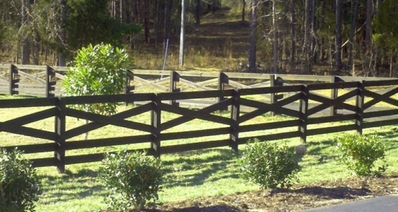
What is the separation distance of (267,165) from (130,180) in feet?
6.99

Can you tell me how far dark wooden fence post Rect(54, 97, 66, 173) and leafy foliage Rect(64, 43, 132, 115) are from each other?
336cm

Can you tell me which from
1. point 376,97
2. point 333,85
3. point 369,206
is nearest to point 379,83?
point 376,97

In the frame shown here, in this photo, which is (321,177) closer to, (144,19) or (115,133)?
(115,133)

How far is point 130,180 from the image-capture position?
24.3 feet

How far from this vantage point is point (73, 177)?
1147 cm

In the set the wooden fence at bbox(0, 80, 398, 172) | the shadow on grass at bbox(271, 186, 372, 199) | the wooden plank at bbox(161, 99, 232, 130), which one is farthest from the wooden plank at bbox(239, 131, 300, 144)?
the shadow on grass at bbox(271, 186, 372, 199)

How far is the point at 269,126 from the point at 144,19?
158 feet

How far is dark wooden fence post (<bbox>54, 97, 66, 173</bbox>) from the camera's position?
11.3m

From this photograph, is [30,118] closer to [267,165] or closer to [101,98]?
[101,98]

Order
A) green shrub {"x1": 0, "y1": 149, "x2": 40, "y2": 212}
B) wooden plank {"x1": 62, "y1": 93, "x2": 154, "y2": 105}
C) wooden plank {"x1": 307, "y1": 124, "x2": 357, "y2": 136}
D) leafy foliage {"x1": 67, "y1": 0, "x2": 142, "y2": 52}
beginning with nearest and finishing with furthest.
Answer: green shrub {"x1": 0, "y1": 149, "x2": 40, "y2": 212} < wooden plank {"x1": 62, "y1": 93, "x2": 154, "y2": 105} < wooden plank {"x1": 307, "y1": 124, "x2": 357, "y2": 136} < leafy foliage {"x1": 67, "y1": 0, "x2": 142, "y2": 52}

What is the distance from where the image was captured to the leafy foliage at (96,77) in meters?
14.8

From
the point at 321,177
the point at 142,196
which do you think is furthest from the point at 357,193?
the point at 142,196

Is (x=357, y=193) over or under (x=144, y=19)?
under

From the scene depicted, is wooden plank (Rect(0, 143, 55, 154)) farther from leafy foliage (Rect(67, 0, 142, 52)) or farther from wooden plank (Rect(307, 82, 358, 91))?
leafy foliage (Rect(67, 0, 142, 52))
